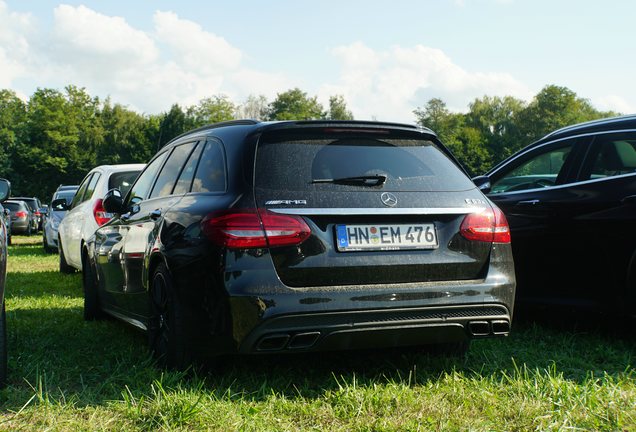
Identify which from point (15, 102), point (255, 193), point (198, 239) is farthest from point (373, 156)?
point (15, 102)

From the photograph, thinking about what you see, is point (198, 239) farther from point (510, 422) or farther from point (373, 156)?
point (510, 422)

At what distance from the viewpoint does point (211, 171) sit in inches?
182

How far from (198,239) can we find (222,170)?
48cm

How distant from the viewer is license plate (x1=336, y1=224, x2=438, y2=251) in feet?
13.6

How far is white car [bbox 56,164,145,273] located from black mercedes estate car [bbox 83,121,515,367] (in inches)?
193

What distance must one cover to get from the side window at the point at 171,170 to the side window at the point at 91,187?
503 cm

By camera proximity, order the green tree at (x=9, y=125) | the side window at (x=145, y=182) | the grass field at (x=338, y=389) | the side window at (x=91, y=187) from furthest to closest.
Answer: the green tree at (x=9, y=125) < the side window at (x=91, y=187) < the side window at (x=145, y=182) < the grass field at (x=338, y=389)

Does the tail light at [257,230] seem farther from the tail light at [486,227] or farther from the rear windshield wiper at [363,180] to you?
the tail light at [486,227]

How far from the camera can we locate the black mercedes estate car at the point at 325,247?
402cm

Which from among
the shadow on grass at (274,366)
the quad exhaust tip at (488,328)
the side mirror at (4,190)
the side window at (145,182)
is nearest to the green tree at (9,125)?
the side mirror at (4,190)

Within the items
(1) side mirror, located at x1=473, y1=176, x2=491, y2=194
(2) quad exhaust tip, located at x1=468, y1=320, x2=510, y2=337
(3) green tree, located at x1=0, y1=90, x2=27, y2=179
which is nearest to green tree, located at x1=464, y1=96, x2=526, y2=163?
(3) green tree, located at x1=0, y1=90, x2=27, y2=179

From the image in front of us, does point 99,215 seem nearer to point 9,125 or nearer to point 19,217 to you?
point 19,217

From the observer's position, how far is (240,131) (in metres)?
4.54

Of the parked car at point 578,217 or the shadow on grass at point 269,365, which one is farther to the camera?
the parked car at point 578,217
